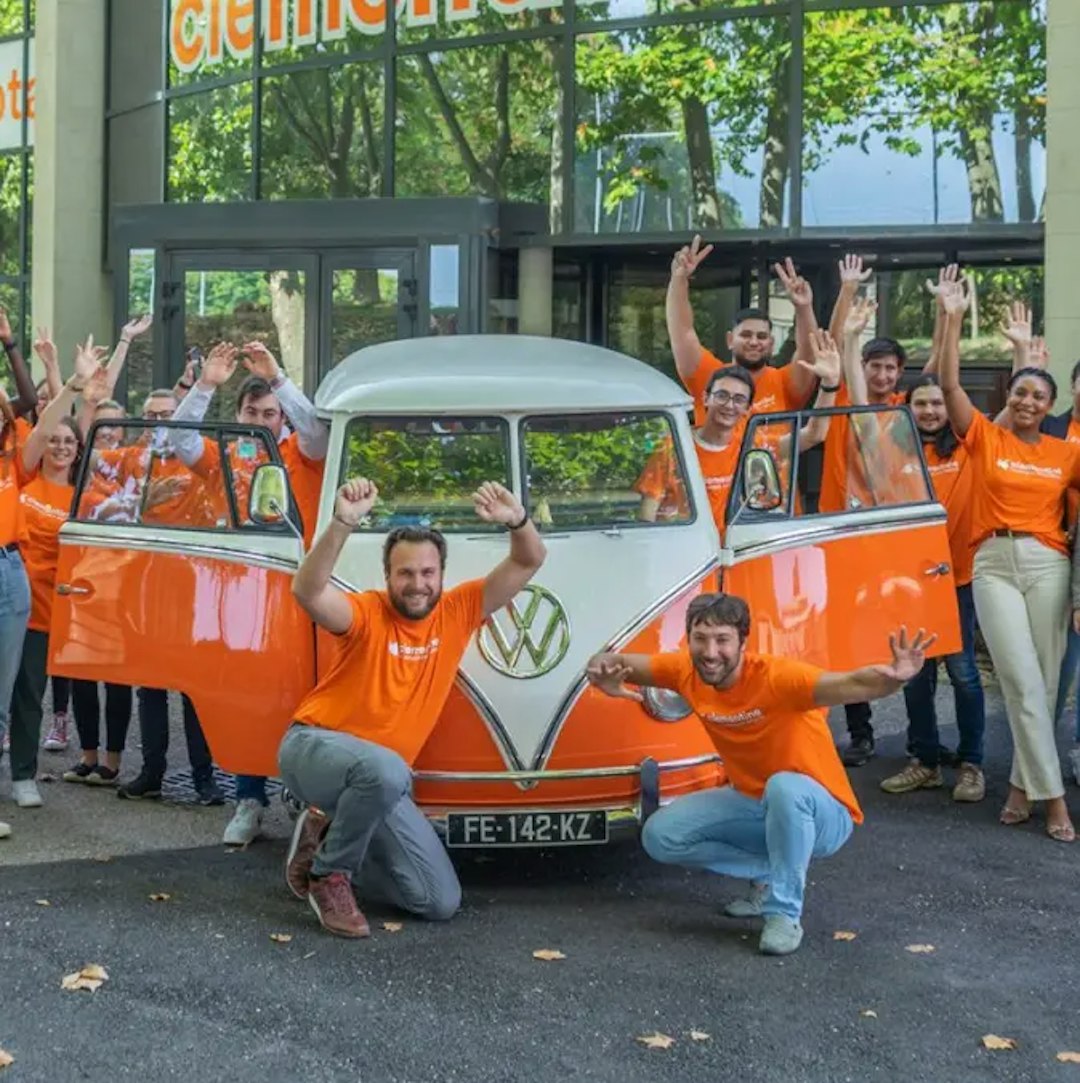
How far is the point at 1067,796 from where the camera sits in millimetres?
8141

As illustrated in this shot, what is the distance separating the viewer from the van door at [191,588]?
663 centimetres

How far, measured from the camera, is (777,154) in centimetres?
1458

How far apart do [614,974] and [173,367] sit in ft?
38.8

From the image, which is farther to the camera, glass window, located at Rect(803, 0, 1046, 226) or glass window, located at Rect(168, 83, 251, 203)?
glass window, located at Rect(168, 83, 251, 203)

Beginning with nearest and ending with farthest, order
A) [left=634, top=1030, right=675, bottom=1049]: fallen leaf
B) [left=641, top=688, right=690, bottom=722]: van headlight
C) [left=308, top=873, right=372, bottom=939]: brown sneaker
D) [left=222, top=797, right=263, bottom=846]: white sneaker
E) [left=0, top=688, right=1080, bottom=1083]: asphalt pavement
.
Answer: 1. [left=0, top=688, right=1080, bottom=1083]: asphalt pavement
2. [left=634, top=1030, right=675, bottom=1049]: fallen leaf
3. [left=308, top=873, right=372, bottom=939]: brown sneaker
4. [left=641, top=688, right=690, bottom=722]: van headlight
5. [left=222, top=797, right=263, bottom=846]: white sneaker

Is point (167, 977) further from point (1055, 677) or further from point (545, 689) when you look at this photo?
point (1055, 677)

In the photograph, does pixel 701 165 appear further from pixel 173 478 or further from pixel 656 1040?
pixel 656 1040

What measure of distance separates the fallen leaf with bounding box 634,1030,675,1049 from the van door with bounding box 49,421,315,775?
7.14ft

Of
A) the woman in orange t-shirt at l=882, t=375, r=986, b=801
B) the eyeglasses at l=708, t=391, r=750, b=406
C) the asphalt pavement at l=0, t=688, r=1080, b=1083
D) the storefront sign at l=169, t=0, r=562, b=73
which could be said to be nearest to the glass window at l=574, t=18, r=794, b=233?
the storefront sign at l=169, t=0, r=562, b=73

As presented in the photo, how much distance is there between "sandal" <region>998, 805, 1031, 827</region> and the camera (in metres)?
7.59

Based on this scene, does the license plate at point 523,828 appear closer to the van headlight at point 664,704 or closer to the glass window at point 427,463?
the van headlight at point 664,704

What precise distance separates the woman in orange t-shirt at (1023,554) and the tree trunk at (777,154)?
7.19 meters

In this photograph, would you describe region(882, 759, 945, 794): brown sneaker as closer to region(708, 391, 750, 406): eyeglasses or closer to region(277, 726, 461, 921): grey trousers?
region(708, 391, 750, 406): eyeglasses

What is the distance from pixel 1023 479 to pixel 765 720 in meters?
2.34
